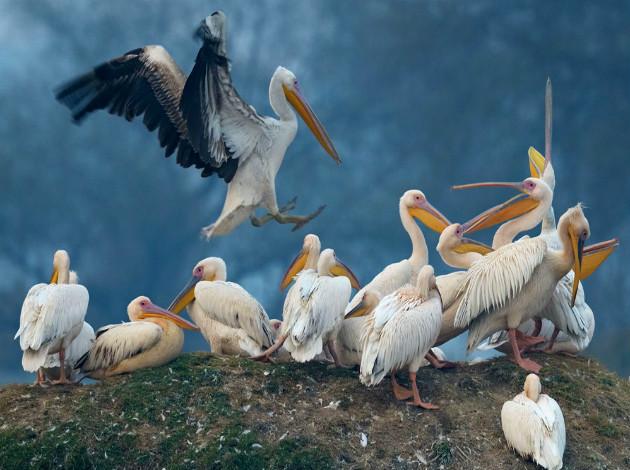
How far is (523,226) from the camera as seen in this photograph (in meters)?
9.68

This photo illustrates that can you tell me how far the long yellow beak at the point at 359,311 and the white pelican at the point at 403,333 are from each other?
0.67 metres

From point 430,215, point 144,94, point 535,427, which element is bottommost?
point 535,427

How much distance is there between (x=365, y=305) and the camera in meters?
8.88

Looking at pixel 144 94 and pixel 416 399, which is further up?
pixel 144 94

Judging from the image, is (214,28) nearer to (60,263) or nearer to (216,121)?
(216,121)

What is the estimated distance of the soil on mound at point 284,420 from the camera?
7.62 meters

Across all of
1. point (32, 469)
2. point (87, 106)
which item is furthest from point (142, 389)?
point (87, 106)

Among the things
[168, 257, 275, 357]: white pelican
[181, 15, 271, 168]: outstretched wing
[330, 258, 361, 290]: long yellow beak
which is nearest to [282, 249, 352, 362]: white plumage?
[168, 257, 275, 357]: white pelican

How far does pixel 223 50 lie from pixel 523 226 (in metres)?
3.01

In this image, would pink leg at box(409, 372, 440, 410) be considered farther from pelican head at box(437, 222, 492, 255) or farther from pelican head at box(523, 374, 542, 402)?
pelican head at box(437, 222, 492, 255)

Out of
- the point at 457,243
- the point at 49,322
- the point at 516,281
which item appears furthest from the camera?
the point at 457,243

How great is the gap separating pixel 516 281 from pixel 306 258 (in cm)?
220

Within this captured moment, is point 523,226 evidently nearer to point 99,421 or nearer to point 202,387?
point 202,387

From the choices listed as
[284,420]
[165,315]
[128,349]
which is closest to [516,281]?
[284,420]
